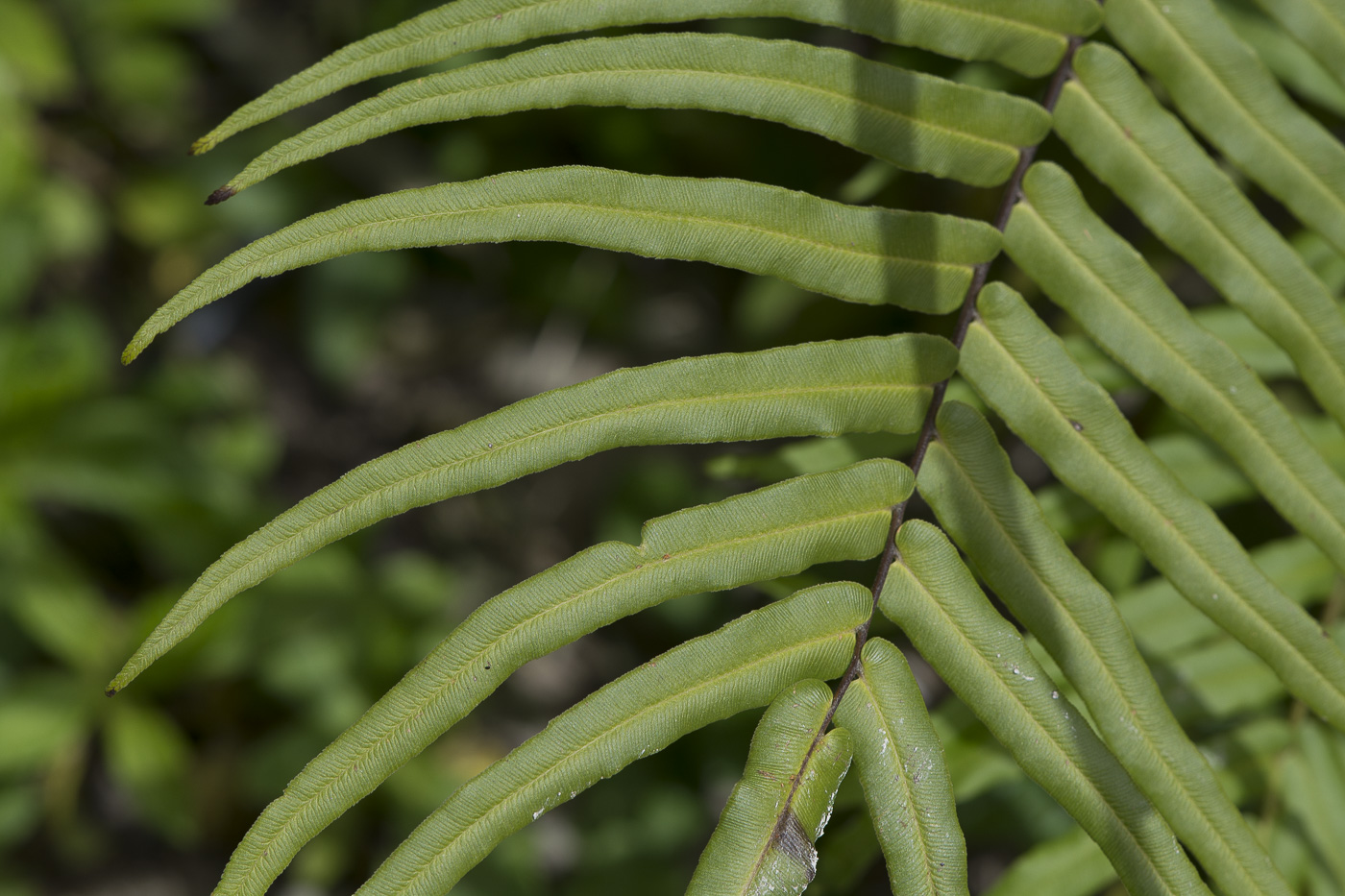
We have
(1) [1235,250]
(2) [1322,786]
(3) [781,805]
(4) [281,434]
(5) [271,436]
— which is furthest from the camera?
(4) [281,434]

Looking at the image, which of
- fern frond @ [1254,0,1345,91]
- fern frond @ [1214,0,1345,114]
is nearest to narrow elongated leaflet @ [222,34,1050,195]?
fern frond @ [1254,0,1345,91]

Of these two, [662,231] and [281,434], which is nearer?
[662,231]

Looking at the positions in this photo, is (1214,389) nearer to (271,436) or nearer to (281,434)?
(271,436)

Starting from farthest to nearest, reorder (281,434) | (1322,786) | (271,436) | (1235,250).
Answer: (281,434) → (271,436) → (1322,786) → (1235,250)

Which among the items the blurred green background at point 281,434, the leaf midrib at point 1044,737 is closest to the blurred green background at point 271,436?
the blurred green background at point 281,434

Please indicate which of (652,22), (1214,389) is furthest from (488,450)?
(1214,389)

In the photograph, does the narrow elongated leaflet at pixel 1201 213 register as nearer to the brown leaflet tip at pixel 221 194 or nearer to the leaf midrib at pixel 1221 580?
the leaf midrib at pixel 1221 580
